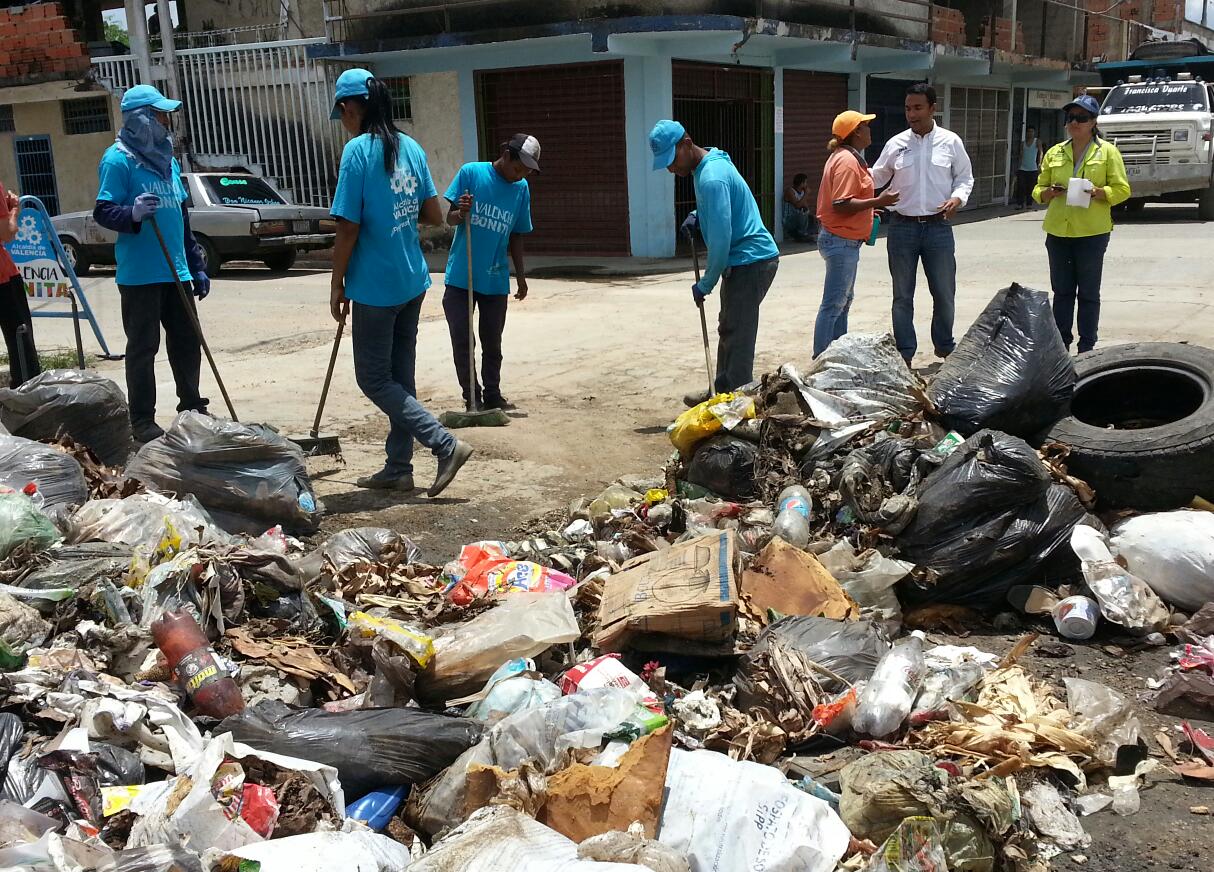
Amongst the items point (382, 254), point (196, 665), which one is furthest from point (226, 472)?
point (196, 665)

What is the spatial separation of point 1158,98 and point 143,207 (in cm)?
1939

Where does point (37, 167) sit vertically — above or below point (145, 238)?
below

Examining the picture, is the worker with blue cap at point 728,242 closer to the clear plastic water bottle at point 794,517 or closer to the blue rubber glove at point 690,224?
the blue rubber glove at point 690,224

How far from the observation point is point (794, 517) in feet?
14.6

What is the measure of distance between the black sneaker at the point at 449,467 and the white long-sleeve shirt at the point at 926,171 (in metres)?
3.59

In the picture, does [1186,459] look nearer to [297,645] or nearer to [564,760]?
[564,760]

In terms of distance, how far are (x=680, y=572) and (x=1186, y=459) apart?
2206mm

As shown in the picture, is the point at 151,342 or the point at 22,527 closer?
the point at 22,527

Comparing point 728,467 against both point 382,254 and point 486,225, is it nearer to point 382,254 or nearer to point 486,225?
point 382,254

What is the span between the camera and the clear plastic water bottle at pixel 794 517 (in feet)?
14.3

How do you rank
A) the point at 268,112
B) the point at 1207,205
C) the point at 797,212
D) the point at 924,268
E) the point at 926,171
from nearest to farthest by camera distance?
1. the point at 926,171
2. the point at 924,268
3. the point at 1207,205
4. the point at 268,112
5. the point at 797,212

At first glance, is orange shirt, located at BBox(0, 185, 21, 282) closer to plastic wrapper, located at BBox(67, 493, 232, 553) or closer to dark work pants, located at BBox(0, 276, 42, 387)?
dark work pants, located at BBox(0, 276, 42, 387)

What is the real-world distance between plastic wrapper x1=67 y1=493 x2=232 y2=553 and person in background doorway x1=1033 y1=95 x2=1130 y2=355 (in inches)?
219

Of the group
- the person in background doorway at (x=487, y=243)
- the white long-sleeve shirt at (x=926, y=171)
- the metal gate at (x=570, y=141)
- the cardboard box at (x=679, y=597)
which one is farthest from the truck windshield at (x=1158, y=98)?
the cardboard box at (x=679, y=597)
